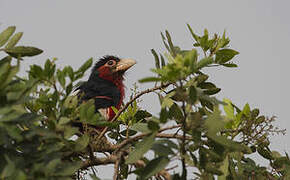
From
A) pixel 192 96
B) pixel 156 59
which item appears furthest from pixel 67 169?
pixel 156 59

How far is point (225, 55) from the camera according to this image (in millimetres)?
2557

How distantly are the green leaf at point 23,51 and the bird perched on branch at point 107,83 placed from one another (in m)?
2.16

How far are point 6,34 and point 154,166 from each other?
1005 mm

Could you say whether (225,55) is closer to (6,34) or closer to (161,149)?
(161,149)

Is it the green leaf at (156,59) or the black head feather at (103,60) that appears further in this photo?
the black head feather at (103,60)

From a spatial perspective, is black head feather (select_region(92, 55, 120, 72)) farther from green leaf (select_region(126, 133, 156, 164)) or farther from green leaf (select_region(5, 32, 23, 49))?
green leaf (select_region(126, 133, 156, 164))

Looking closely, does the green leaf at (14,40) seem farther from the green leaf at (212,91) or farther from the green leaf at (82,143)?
the green leaf at (212,91)

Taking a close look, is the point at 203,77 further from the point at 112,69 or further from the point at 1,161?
the point at 112,69

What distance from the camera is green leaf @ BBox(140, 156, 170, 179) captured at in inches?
75.5

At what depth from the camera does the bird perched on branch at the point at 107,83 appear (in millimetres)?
4605

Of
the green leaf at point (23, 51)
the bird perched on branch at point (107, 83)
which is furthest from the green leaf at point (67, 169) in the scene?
the bird perched on branch at point (107, 83)

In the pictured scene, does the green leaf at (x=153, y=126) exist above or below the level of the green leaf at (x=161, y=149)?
above

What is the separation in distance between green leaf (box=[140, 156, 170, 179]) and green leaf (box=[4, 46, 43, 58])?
2.63ft

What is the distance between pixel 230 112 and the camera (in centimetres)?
264
